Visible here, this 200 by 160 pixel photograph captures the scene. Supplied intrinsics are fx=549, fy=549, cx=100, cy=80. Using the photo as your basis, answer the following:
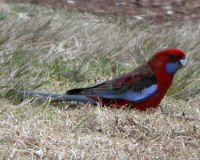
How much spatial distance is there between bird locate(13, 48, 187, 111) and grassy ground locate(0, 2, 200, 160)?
0.09 meters

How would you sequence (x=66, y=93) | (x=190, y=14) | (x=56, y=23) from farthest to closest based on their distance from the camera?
(x=190, y=14) → (x=56, y=23) → (x=66, y=93)

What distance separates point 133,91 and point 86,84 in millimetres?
606

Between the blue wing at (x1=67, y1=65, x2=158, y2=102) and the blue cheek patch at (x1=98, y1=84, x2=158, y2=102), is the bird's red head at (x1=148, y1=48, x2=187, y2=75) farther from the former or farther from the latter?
the blue cheek patch at (x1=98, y1=84, x2=158, y2=102)

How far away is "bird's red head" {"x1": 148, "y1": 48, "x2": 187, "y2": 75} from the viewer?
4238 mm

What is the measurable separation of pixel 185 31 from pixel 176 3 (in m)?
2.66

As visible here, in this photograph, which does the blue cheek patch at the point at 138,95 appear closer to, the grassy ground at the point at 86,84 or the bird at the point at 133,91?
the bird at the point at 133,91

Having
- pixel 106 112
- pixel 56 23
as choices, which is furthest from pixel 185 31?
pixel 106 112

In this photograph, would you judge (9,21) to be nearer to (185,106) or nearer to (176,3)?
(185,106)

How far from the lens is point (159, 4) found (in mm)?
8961

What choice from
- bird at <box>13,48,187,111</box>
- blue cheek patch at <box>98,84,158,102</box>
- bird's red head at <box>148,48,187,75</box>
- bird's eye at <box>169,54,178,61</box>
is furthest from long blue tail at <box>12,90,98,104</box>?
bird's eye at <box>169,54,178,61</box>

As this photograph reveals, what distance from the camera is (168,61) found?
4.27 metres

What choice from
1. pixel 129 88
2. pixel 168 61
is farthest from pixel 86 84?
pixel 168 61

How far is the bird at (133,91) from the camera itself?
159 inches

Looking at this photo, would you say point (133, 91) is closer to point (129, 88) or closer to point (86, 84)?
point (129, 88)
